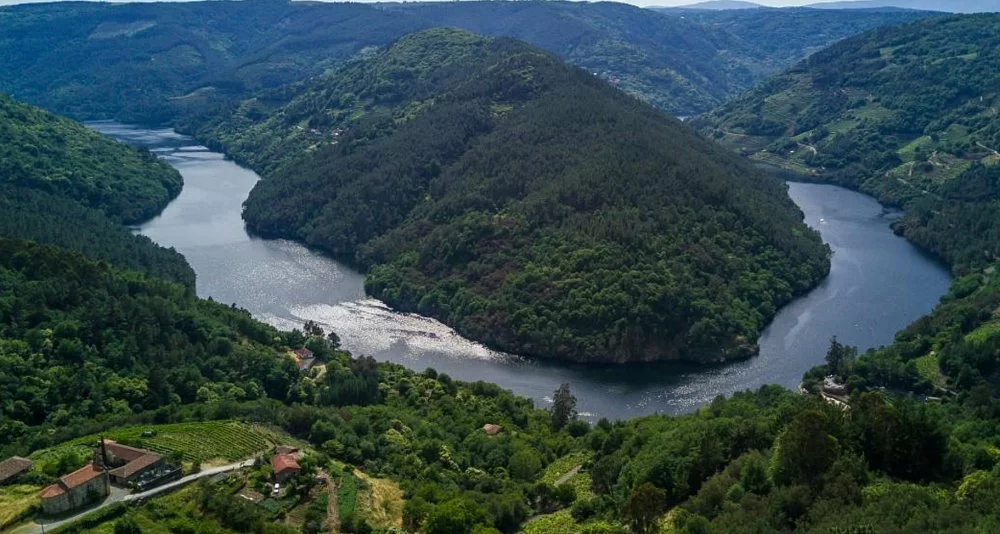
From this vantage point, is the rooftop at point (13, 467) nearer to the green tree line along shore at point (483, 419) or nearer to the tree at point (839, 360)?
the green tree line along shore at point (483, 419)

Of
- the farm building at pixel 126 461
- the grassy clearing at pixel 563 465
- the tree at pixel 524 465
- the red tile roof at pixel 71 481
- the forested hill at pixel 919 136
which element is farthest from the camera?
the forested hill at pixel 919 136

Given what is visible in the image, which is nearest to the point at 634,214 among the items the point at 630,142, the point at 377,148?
the point at 630,142

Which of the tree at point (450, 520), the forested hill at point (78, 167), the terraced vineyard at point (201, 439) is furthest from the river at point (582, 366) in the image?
the tree at point (450, 520)

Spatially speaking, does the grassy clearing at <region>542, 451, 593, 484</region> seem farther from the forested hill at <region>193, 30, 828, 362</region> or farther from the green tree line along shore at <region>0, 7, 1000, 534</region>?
the forested hill at <region>193, 30, 828, 362</region>

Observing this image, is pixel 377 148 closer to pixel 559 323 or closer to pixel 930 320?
pixel 559 323

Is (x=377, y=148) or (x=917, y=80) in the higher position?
(x=917, y=80)

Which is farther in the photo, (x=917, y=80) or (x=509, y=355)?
(x=917, y=80)

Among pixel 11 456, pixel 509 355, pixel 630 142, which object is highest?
pixel 630 142
